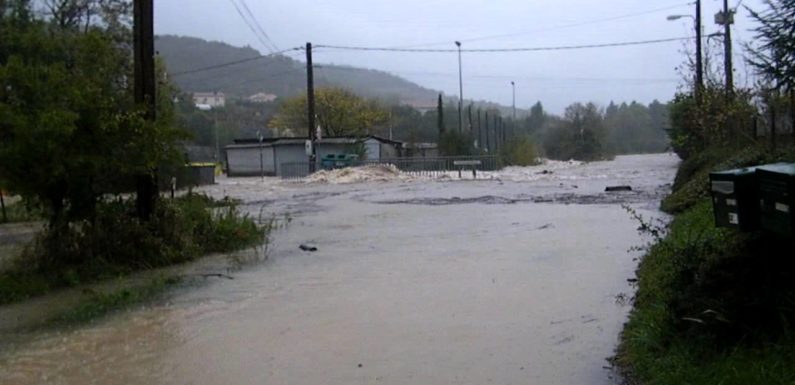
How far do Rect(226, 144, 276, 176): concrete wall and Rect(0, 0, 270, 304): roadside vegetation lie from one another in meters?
49.6

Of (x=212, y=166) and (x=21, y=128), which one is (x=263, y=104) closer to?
(x=212, y=166)

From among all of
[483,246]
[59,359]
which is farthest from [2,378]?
[483,246]

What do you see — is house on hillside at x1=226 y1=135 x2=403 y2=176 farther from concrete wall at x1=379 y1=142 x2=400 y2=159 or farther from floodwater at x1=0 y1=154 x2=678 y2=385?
floodwater at x1=0 y1=154 x2=678 y2=385

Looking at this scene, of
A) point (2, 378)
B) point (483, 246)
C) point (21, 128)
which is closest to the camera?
point (2, 378)

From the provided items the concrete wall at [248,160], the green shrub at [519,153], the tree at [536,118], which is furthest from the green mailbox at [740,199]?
the tree at [536,118]

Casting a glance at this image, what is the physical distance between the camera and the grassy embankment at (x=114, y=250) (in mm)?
11625

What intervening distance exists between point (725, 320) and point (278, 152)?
60.1 m

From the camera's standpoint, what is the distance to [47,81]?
1163 centimetres

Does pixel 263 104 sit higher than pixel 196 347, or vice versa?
pixel 263 104

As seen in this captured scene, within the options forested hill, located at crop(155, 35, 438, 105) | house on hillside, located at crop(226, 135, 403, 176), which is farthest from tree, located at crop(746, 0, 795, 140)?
forested hill, located at crop(155, 35, 438, 105)

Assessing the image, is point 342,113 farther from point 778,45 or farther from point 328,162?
point 778,45

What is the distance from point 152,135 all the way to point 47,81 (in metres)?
2.00

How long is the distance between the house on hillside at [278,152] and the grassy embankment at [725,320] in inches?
2129

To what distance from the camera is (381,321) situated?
9.18 m
